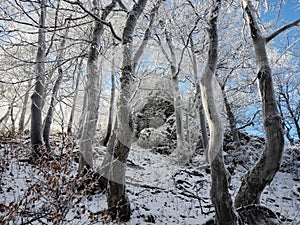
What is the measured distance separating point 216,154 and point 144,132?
29.3ft

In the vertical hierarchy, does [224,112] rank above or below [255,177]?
above

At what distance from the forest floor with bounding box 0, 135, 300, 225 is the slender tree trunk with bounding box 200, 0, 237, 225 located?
1016 millimetres

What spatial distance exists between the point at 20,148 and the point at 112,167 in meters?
3.52

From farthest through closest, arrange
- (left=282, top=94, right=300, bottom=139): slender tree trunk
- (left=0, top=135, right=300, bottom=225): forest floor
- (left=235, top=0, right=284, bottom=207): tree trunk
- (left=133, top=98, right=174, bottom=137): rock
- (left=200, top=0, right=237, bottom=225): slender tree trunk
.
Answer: (left=133, top=98, right=174, bottom=137): rock, (left=282, top=94, right=300, bottom=139): slender tree trunk, (left=235, top=0, right=284, bottom=207): tree trunk, (left=200, top=0, right=237, bottom=225): slender tree trunk, (left=0, top=135, right=300, bottom=225): forest floor

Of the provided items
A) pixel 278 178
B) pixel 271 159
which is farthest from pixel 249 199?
pixel 278 178

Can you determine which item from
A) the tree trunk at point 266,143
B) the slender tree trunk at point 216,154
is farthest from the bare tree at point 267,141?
the slender tree trunk at point 216,154

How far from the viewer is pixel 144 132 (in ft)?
40.7

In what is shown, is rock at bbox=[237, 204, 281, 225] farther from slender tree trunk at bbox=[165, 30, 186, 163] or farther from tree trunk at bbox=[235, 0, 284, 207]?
slender tree trunk at bbox=[165, 30, 186, 163]

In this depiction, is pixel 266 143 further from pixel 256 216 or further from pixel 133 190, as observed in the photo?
pixel 133 190

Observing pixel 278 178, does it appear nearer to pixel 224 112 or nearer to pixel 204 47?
pixel 224 112

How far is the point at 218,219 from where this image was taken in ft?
11.3

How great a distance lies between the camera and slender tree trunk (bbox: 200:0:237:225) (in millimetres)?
3379

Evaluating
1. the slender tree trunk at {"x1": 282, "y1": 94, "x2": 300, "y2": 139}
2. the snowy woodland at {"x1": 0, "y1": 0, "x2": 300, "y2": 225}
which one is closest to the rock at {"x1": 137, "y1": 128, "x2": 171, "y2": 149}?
the snowy woodland at {"x1": 0, "y1": 0, "x2": 300, "y2": 225}

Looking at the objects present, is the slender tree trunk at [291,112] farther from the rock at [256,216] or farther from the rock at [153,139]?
the rock at [256,216]
